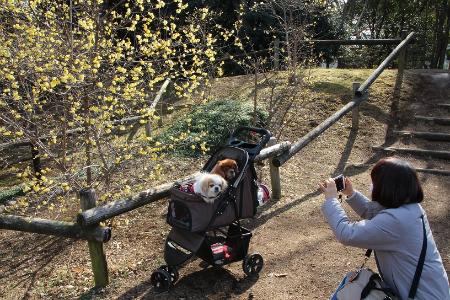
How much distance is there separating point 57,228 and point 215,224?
1392 millimetres

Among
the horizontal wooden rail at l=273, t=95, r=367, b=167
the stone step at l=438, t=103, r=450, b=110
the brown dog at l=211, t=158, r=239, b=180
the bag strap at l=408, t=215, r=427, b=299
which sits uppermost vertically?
the brown dog at l=211, t=158, r=239, b=180

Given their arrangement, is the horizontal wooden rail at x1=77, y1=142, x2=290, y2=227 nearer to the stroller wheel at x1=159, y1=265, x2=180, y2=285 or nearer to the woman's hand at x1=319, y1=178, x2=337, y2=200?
the stroller wheel at x1=159, y1=265, x2=180, y2=285

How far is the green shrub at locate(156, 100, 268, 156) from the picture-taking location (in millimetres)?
7426

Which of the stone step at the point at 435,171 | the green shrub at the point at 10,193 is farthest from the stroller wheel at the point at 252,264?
the green shrub at the point at 10,193

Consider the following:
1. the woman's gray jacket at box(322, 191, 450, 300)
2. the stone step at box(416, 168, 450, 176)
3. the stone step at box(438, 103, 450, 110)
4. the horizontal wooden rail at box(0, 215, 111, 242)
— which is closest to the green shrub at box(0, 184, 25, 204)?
the horizontal wooden rail at box(0, 215, 111, 242)

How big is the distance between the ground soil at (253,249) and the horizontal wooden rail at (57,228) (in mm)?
579

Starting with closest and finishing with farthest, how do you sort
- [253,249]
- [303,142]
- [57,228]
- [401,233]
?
1. [401,233]
2. [57,228]
3. [253,249]
4. [303,142]

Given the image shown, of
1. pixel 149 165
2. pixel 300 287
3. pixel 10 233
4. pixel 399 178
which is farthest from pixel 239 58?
pixel 399 178

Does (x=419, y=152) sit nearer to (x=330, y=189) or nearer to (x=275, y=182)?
(x=275, y=182)

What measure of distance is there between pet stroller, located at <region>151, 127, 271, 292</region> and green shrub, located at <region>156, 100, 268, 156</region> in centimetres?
321

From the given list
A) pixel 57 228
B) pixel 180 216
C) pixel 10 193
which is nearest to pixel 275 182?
pixel 180 216

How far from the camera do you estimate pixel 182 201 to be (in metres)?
3.54

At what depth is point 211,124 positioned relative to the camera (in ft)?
25.4

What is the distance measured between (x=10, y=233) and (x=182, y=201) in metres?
3.24
